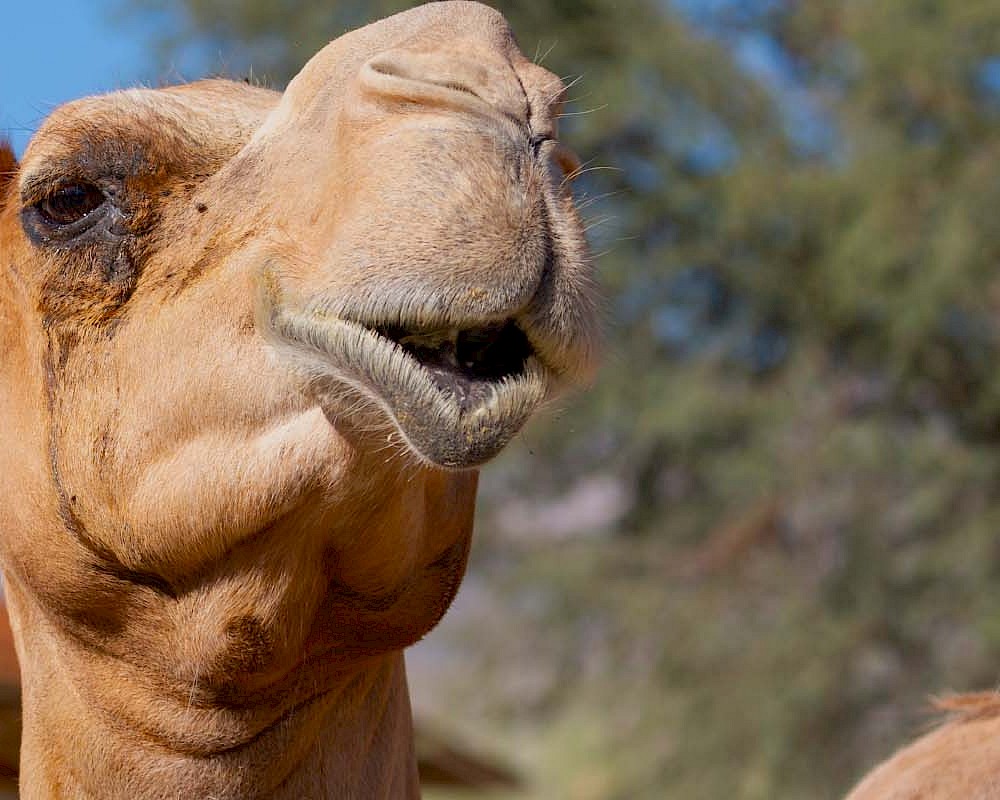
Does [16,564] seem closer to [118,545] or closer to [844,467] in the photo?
[118,545]

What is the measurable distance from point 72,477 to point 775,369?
13116mm

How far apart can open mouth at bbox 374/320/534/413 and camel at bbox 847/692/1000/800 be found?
179 cm

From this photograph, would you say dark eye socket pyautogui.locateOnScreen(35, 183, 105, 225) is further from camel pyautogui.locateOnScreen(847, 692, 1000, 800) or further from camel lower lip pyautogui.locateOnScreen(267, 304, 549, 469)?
camel pyautogui.locateOnScreen(847, 692, 1000, 800)

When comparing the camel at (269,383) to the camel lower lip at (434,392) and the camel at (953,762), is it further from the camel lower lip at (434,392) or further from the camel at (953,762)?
the camel at (953,762)

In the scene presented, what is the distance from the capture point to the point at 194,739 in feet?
8.14

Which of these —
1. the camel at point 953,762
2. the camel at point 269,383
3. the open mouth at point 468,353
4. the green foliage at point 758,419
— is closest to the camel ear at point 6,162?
the camel at point 269,383

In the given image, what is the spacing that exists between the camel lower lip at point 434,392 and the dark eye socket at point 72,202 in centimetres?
58

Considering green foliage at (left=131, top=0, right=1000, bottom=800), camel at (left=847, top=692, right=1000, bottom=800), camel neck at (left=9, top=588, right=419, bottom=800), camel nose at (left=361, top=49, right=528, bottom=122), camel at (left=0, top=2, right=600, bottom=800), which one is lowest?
green foliage at (left=131, top=0, right=1000, bottom=800)

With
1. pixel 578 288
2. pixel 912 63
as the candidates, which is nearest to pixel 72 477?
pixel 578 288

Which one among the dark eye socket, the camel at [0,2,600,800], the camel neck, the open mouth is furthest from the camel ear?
the open mouth

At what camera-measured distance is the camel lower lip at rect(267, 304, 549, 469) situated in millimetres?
1951

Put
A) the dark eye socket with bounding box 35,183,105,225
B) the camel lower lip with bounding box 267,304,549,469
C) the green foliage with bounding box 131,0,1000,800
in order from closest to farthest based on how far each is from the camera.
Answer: the camel lower lip with bounding box 267,304,549,469, the dark eye socket with bounding box 35,183,105,225, the green foliage with bounding box 131,0,1000,800

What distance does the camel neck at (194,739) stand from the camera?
2484 mm

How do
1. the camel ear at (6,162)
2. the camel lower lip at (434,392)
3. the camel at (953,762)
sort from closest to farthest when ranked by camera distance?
1. the camel lower lip at (434,392)
2. the camel ear at (6,162)
3. the camel at (953,762)
